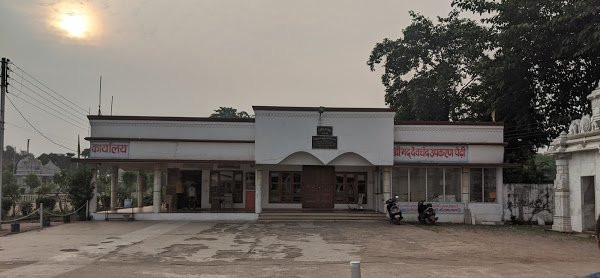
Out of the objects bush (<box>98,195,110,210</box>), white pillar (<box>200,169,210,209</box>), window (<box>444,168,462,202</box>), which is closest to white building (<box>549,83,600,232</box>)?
window (<box>444,168,462,202</box>)

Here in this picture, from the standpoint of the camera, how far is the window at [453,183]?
23812 millimetres

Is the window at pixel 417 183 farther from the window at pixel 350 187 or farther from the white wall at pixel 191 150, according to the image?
the white wall at pixel 191 150

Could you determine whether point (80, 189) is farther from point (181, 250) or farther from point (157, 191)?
point (181, 250)

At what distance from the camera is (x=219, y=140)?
23297mm

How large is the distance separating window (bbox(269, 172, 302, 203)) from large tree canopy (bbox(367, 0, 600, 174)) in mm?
10180

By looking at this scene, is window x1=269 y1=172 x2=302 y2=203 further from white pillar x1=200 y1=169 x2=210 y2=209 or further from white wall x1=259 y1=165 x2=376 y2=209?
white pillar x1=200 y1=169 x2=210 y2=209

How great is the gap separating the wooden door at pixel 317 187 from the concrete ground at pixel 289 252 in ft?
18.4

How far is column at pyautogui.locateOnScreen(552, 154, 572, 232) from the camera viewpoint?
1895cm

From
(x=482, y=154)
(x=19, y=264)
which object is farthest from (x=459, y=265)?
(x=482, y=154)

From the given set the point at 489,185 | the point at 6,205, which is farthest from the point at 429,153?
the point at 6,205

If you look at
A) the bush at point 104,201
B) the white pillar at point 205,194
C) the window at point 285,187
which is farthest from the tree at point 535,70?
the bush at point 104,201

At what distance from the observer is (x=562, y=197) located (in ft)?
63.0

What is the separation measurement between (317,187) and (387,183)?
3.56 metres

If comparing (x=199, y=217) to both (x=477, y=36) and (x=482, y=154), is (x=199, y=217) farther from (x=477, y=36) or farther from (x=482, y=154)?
(x=477, y=36)
